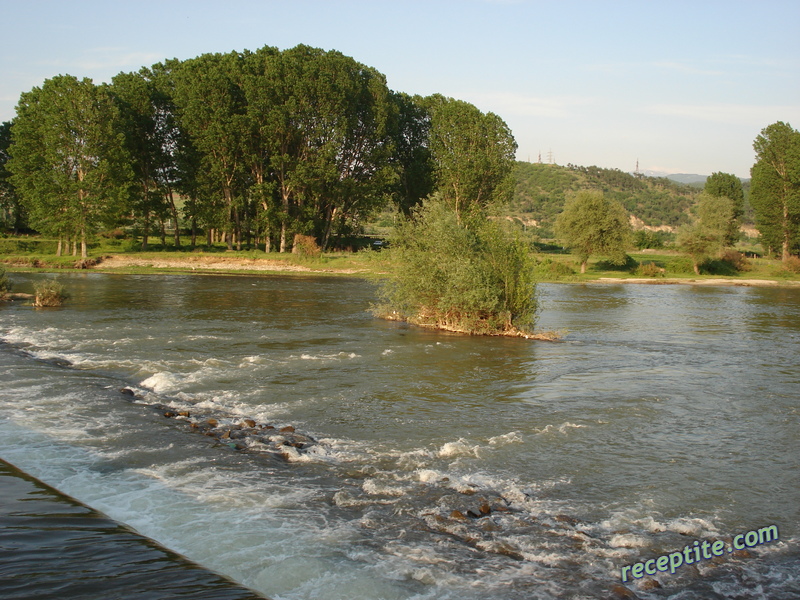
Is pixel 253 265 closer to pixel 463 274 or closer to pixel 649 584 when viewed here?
pixel 463 274

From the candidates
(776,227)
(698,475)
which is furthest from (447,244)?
(776,227)

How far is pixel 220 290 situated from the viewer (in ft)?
140

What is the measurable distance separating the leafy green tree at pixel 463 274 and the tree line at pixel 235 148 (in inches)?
1252

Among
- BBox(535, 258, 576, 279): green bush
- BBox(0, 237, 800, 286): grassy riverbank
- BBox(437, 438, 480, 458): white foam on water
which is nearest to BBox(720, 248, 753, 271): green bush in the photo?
BBox(0, 237, 800, 286): grassy riverbank

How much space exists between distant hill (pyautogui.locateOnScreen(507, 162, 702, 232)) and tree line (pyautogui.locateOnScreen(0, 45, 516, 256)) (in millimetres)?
71932

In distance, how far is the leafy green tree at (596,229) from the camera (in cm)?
6462

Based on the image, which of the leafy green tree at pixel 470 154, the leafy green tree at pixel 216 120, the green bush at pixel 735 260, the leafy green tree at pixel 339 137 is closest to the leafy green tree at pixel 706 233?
the green bush at pixel 735 260

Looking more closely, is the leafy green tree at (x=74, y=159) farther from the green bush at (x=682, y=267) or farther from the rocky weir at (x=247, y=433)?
the green bush at (x=682, y=267)

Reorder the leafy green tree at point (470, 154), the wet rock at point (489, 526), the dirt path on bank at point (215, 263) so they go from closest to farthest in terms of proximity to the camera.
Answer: the wet rock at point (489, 526)
the dirt path on bank at point (215, 263)
the leafy green tree at point (470, 154)

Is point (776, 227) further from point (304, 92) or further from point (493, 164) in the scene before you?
point (304, 92)

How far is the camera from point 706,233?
65.9 meters

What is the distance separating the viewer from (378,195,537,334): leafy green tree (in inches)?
1006

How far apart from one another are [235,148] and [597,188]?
396ft

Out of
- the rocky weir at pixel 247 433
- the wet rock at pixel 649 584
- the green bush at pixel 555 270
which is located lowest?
the rocky weir at pixel 247 433
